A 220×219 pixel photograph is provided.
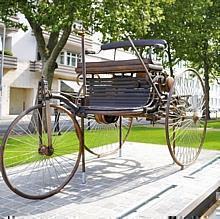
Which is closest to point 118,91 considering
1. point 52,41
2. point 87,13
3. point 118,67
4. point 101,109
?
point 118,67

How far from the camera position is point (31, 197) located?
14.6ft

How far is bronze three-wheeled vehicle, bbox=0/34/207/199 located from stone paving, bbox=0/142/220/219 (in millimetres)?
211

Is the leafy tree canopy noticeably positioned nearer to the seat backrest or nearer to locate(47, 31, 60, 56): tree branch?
locate(47, 31, 60, 56): tree branch

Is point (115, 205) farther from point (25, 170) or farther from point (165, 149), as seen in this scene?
point (165, 149)

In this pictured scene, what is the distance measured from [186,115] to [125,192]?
2335 mm

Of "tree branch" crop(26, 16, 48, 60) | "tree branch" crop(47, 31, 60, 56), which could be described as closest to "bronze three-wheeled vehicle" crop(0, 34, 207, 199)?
"tree branch" crop(26, 16, 48, 60)

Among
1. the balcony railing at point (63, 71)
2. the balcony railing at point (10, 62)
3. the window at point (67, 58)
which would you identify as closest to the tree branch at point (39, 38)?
the balcony railing at point (10, 62)

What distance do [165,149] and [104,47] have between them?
12.2 ft

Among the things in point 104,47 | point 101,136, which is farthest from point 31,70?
point 104,47

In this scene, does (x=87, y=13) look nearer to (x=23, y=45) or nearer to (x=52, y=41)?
(x=52, y=41)

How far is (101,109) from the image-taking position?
529 cm

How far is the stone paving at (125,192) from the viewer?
4.14m

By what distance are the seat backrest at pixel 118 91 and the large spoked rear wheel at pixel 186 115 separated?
1.48 ft

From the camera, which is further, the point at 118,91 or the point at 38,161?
the point at 118,91
